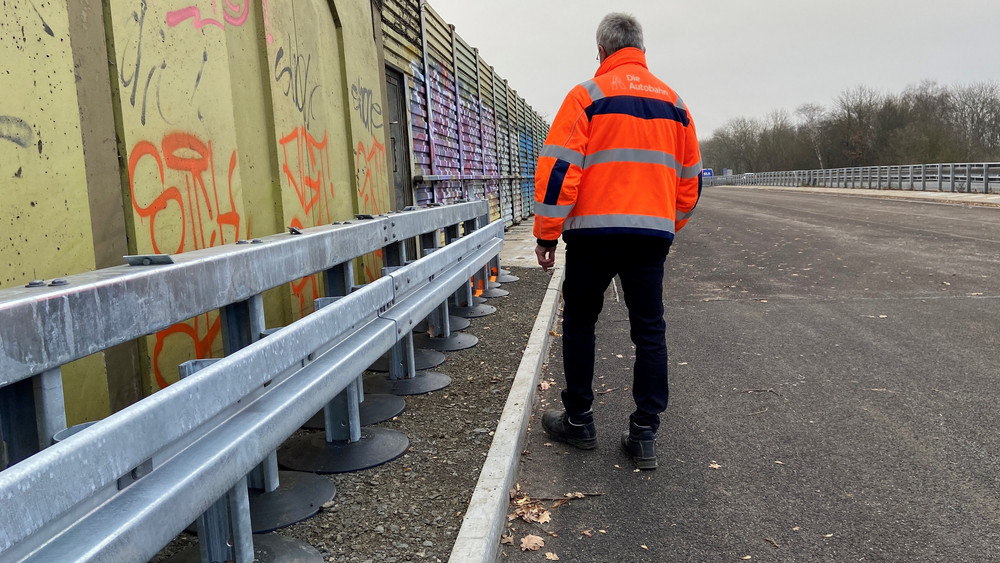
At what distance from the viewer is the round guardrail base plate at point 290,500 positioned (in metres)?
2.90

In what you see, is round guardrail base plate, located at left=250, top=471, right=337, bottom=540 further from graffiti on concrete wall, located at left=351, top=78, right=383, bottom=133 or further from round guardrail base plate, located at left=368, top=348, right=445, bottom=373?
graffiti on concrete wall, located at left=351, top=78, right=383, bottom=133

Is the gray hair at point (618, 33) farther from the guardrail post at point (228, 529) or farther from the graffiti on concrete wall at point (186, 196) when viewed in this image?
the guardrail post at point (228, 529)

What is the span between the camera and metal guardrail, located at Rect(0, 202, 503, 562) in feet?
4.63

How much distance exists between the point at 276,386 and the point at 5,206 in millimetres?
1115

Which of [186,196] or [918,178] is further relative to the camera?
[918,178]

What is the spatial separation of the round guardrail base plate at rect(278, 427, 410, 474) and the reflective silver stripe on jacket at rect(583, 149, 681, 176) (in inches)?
67.9

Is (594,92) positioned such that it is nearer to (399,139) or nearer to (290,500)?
(290,500)

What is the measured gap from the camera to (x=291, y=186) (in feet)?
16.4

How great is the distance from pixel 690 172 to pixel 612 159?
57 centimetres

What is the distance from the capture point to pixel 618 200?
145 inches

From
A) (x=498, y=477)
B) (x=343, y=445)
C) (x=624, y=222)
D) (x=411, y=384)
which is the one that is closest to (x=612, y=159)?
(x=624, y=222)

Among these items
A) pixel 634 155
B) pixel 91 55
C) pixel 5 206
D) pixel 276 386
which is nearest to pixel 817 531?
pixel 634 155

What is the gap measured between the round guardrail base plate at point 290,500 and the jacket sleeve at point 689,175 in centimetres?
223

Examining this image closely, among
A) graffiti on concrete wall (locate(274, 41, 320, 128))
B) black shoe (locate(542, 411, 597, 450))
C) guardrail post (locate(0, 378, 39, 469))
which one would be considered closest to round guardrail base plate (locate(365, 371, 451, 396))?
black shoe (locate(542, 411, 597, 450))
